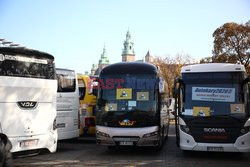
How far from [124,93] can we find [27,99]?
364cm

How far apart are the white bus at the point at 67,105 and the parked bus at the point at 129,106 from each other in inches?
52.8

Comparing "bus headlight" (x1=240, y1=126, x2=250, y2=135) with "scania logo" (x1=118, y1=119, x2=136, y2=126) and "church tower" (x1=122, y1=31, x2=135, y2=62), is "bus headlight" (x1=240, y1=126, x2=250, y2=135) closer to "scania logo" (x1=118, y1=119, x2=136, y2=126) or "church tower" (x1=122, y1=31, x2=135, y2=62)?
"scania logo" (x1=118, y1=119, x2=136, y2=126)

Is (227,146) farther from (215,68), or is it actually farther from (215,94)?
(215,68)

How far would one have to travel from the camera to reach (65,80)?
12.8 meters

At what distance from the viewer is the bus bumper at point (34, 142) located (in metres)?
8.24

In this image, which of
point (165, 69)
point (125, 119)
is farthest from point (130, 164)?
point (165, 69)

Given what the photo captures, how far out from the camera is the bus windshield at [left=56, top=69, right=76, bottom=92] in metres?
12.5

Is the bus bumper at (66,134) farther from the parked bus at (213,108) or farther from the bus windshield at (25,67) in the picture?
the parked bus at (213,108)

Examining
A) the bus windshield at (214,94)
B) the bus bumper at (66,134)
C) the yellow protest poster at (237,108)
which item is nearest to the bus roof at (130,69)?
the bus windshield at (214,94)

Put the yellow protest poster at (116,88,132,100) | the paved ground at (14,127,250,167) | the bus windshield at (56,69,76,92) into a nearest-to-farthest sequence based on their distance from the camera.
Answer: the paved ground at (14,127,250,167) → the yellow protest poster at (116,88,132,100) → the bus windshield at (56,69,76,92)

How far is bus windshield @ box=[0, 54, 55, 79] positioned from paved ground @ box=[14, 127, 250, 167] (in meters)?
2.48

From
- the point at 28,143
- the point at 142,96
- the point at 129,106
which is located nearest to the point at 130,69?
the point at 142,96

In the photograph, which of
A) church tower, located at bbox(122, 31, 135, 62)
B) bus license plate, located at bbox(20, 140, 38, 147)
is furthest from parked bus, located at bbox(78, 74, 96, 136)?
church tower, located at bbox(122, 31, 135, 62)

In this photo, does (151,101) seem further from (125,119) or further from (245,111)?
(245,111)
